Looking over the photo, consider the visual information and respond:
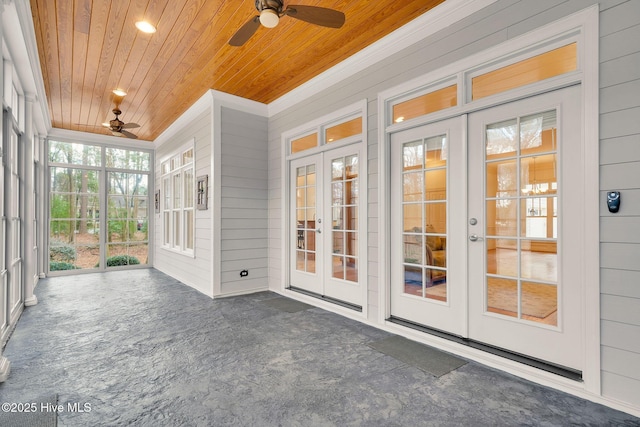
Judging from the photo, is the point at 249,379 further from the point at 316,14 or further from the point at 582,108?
the point at 582,108

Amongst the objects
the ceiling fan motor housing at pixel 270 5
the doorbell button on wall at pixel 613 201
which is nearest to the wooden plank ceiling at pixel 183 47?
the ceiling fan motor housing at pixel 270 5

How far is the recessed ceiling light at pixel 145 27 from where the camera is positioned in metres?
2.96

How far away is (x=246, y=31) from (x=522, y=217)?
259 centimetres

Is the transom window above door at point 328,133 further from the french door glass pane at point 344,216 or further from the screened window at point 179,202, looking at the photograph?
the screened window at point 179,202

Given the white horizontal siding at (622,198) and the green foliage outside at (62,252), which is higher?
the white horizontal siding at (622,198)

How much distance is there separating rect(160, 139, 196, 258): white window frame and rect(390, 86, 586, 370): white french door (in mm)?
3632

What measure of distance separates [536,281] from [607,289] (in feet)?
1.40

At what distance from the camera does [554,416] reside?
1.84 m

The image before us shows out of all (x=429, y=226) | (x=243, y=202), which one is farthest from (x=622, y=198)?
(x=243, y=202)

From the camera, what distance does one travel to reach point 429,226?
118 inches

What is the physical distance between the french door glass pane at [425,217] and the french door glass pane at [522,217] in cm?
40

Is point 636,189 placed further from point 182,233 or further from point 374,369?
point 182,233

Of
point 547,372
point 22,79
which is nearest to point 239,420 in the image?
point 547,372

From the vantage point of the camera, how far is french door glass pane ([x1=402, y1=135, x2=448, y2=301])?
9.57ft
